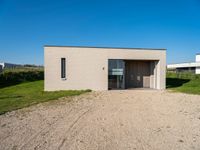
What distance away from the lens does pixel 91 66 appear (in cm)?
1375

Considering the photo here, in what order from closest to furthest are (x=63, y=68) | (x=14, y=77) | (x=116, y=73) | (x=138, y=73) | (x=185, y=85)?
(x=63, y=68) < (x=116, y=73) < (x=138, y=73) < (x=185, y=85) < (x=14, y=77)

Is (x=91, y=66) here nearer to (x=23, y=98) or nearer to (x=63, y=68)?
(x=63, y=68)

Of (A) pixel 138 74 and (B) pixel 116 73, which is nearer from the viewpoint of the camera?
(B) pixel 116 73

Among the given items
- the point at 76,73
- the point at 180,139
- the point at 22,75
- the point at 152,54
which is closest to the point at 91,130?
the point at 180,139

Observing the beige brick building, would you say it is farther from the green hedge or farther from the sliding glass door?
the green hedge

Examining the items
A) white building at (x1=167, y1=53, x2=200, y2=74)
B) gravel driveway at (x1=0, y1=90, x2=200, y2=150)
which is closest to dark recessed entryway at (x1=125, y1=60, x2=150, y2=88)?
gravel driveway at (x1=0, y1=90, x2=200, y2=150)

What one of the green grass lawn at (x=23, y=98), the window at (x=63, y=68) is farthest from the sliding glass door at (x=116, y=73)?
the window at (x=63, y=68)

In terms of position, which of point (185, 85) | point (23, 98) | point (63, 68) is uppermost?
point (63, 68)

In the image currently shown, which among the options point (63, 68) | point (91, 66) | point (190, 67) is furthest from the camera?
point (190, 67)

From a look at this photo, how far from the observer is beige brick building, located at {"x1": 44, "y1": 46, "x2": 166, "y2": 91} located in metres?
13.4

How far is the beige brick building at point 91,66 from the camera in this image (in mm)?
13352

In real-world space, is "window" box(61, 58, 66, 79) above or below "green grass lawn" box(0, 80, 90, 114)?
above

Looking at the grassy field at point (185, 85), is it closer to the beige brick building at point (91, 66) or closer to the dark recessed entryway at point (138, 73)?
the beige brick building at point (91, 66)

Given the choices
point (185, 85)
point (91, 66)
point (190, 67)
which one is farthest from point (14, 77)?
point (190, 67)
